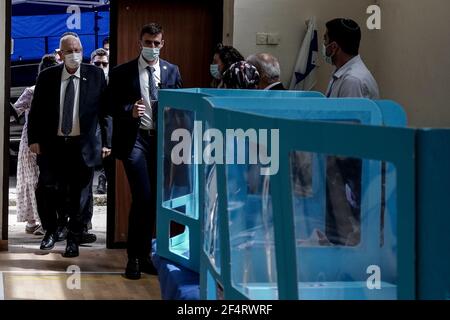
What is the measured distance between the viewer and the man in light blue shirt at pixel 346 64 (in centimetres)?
547

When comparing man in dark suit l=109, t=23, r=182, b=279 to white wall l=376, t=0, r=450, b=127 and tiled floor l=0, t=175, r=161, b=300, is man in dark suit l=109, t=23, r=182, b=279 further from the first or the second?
white wall l=376, t=0, r=450, b=127

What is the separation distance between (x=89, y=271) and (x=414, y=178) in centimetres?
554

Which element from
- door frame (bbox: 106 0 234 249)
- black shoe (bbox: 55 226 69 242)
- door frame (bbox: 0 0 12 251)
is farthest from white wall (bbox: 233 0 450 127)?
black shoe (bbox: 55 226 69 242)

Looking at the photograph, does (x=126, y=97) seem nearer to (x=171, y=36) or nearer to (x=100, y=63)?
(x=171, y=36)

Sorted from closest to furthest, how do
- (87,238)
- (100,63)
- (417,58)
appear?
Result: 1. (417,58)
2. (87,238)
3. (100,63)

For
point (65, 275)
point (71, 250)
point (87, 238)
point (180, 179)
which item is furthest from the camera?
point (87, 238)

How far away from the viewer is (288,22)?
788 cm

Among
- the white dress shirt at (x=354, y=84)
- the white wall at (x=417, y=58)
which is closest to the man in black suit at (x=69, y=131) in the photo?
the white wall at (x=417, y=58)

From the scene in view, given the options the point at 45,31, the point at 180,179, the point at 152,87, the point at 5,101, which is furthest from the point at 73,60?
the point at 45,31

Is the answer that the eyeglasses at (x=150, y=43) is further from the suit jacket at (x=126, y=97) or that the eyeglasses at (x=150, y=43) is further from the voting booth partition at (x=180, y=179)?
the voting booth partition at (x=180, y=179)

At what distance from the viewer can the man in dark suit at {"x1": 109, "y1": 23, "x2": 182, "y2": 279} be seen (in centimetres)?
679

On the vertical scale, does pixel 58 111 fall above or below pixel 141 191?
above

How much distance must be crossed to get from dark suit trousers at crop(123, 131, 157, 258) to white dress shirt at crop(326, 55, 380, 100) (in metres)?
1.65

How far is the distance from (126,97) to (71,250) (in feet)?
4.76
